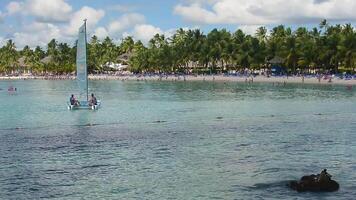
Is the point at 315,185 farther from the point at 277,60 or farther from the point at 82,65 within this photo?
the point at 277,60

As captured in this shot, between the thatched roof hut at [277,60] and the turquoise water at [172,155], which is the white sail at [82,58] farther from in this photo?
the thatched roof hut at [277,60]

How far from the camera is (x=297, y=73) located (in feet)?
544

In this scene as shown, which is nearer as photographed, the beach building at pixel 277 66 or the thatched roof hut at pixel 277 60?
the thatched roof hut at pixel 277 60

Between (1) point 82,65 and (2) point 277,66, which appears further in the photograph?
(2) point 277,66

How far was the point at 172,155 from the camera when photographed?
35.4 metres

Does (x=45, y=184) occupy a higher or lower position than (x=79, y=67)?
lower

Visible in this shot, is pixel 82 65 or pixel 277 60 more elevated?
Answer: pixel 277 60

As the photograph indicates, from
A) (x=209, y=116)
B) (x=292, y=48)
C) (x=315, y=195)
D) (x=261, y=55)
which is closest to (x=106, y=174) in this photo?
(x=315, y=195)

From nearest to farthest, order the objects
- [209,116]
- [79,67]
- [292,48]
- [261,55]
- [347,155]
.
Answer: [347,155]
[209,116]
[79,67]
[292,48]
[261,55]

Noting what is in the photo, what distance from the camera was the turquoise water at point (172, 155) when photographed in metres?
26.8

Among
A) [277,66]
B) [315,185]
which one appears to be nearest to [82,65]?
[315,185]

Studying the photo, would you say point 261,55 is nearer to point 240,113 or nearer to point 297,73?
point 297,73

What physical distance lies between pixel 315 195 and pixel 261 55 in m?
150

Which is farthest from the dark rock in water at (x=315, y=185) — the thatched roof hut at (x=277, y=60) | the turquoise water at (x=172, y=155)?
the thatched roof hut at (x=277, y=60)
